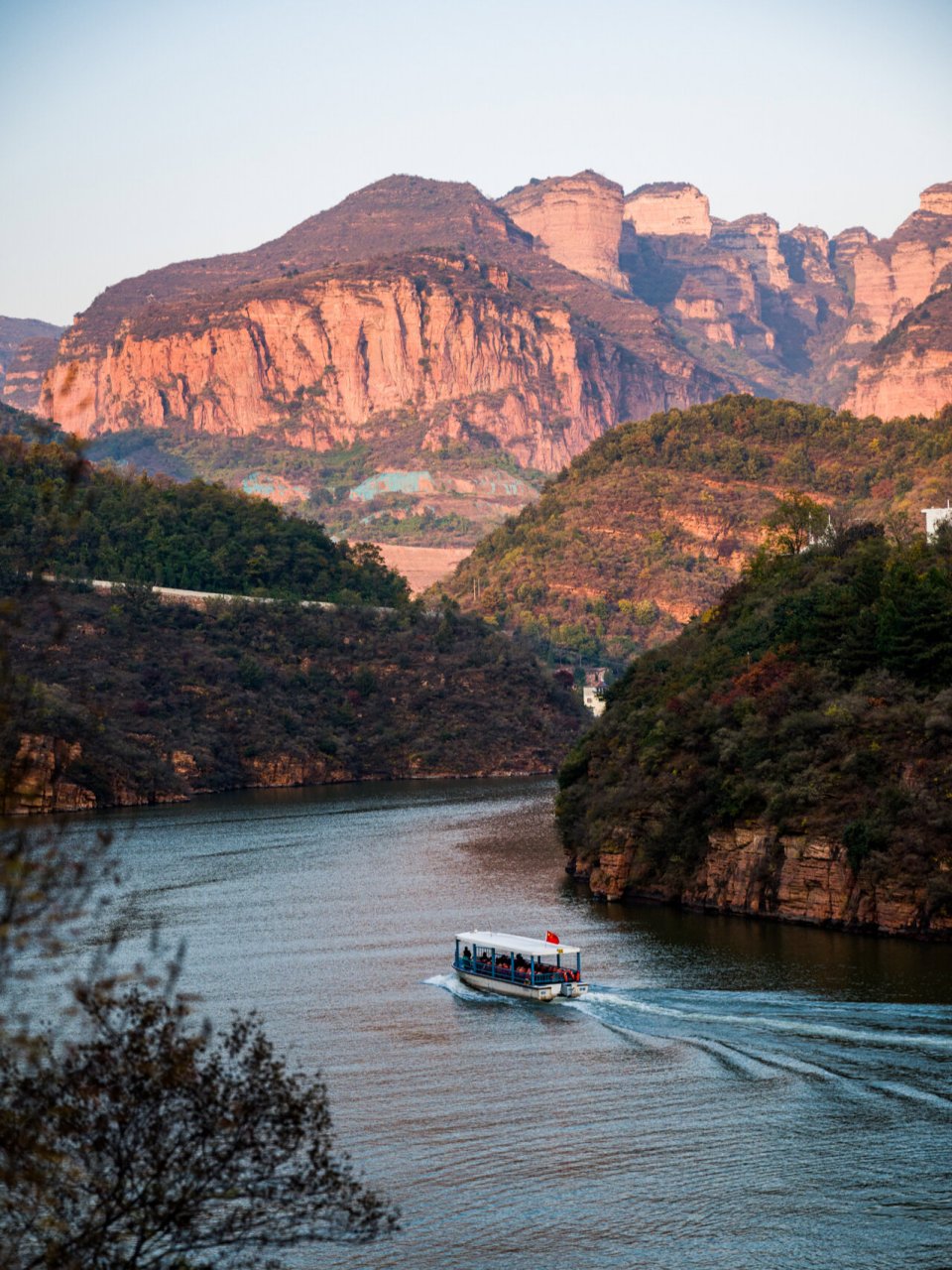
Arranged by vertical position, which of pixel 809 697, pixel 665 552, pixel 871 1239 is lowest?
pixel 871 1239

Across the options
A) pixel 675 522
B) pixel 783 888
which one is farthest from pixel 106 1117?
pixel 675 522

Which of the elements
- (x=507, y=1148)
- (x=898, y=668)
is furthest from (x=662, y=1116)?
(x=898, y=668)

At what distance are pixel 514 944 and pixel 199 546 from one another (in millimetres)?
103901

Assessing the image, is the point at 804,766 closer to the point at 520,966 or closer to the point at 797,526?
the point at 520,966

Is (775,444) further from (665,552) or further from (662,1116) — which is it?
(662,1116)

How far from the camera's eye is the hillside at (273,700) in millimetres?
108188

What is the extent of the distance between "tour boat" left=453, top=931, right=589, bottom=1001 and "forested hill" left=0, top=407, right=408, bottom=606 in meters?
82.5

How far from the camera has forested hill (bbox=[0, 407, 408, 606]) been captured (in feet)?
456

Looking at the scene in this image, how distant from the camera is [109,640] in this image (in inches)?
4879

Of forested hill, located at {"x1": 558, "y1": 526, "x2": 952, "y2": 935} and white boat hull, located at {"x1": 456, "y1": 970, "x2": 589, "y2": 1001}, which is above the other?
forested hill, located at {"x1": 558, "y1": 526, "x2": 952, "y2": 935}

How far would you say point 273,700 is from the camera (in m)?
129

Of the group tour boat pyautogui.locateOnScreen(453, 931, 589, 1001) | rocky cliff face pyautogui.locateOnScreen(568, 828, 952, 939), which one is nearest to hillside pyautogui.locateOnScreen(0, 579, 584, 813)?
rocky cliff face pyautogui.locateOnScreen(568, 828, 952, 939)

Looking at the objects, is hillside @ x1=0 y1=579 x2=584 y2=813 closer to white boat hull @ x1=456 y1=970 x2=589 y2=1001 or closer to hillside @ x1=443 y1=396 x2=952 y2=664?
hillside @ x1=443 y1=396 x2=952 y2=664

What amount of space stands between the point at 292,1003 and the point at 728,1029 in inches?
464
